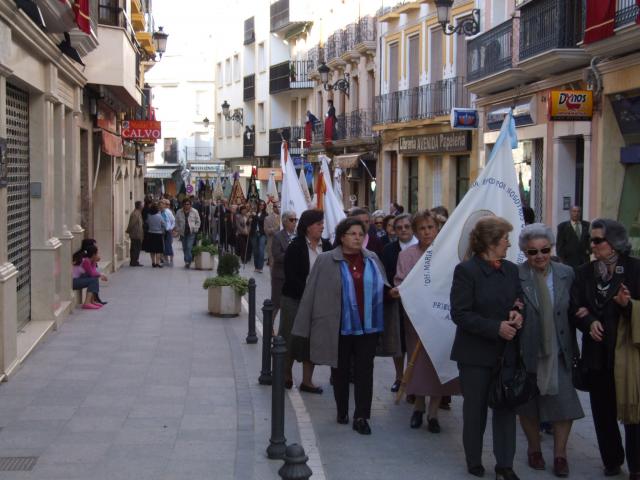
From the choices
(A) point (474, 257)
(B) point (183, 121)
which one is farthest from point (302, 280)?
(B) point (183, 121)

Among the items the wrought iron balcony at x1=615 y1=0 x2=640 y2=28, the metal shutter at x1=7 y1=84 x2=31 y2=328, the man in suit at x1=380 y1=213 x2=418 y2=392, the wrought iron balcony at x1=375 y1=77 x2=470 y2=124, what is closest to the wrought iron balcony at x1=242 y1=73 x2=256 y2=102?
the wrought iron balcony at x1=375 y1=77 x2=470 y2=124

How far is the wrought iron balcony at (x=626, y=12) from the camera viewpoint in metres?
16.5

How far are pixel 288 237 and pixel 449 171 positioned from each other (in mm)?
19920

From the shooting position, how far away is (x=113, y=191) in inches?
955

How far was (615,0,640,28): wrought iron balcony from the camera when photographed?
54.1 ft

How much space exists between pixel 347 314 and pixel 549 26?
13.4m

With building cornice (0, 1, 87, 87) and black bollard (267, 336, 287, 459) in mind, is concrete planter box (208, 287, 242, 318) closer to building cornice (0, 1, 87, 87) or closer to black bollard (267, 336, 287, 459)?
building cornice (0, 1, 87, 87)

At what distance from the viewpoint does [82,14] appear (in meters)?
14.1

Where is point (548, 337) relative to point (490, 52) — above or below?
below

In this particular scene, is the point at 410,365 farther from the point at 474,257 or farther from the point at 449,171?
the point at 449,171

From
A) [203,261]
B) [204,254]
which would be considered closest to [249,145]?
[203,261]

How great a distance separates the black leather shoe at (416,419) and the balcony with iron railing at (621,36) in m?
9.41

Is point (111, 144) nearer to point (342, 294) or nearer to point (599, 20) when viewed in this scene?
point (599, 20)

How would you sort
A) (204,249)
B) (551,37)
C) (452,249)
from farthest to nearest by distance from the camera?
1. (204,249)
2. (551,37)
3. (452,249)
